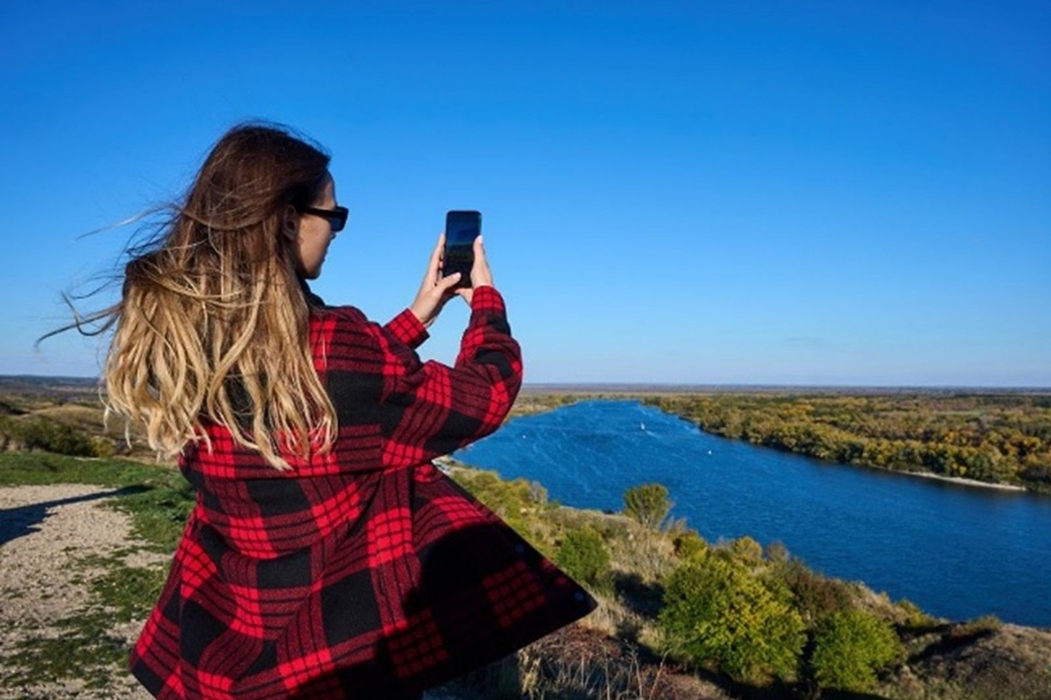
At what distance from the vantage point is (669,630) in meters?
15.2

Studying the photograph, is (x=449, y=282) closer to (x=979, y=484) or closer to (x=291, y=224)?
(x=291, y=224)

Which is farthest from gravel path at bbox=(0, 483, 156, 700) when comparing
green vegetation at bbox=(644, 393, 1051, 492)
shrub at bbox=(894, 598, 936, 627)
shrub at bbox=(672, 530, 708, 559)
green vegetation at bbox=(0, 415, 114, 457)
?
green vegetation at bbox=(644, 393, 1051, 492)

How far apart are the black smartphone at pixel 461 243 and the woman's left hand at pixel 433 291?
0.02 meters

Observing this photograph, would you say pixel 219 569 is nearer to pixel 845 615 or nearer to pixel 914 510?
pixel 845 615

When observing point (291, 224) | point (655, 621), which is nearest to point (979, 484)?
point (655, 621)

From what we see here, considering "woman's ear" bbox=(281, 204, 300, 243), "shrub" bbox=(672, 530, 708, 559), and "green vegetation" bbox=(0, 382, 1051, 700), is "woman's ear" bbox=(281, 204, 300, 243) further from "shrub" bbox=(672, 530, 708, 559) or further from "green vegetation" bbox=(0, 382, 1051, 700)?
"shrub" bbox=(672, 530, 708, 559)

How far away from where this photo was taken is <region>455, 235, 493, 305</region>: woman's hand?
1.34 metres

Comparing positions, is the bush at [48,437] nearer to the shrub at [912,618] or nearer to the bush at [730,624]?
the bush at [730,624]

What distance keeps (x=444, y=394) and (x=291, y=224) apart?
376mm

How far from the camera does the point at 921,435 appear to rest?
6431 centimetres

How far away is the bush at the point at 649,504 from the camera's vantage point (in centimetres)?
3123

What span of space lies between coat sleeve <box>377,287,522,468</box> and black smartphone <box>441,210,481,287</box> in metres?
0.19

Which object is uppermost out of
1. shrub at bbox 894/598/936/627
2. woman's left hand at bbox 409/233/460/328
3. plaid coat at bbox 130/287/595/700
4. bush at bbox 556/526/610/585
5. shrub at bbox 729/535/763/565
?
woman's left hand at bbox 409/233/460/328

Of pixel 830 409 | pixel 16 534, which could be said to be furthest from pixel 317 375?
Result: pixel 830 409
